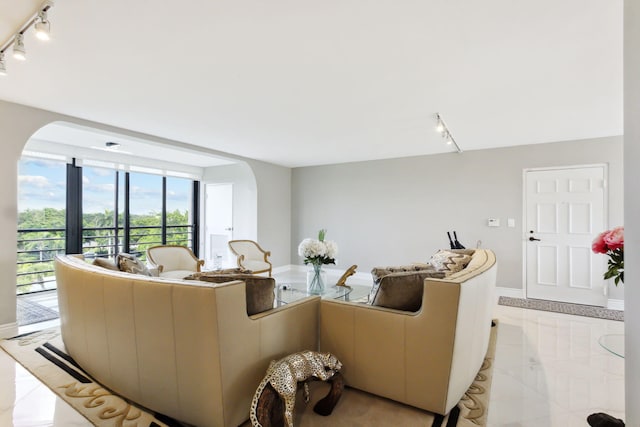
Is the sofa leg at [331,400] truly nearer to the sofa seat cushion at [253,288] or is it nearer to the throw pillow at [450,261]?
the sofa seat cushion at [253,288]

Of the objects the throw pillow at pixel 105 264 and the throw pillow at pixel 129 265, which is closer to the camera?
A: the throw pillow at pixel 105 264

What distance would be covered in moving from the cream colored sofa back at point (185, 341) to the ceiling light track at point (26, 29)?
4.67ft

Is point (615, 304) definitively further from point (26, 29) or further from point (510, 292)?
point (26, 29)

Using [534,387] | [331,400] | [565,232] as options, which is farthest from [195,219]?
[565,232]

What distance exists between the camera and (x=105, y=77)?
2.54 m

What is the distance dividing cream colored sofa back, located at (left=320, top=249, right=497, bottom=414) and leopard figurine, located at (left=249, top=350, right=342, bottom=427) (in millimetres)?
237

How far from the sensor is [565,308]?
13.9 ft

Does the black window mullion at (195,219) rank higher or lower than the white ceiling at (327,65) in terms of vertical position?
lower

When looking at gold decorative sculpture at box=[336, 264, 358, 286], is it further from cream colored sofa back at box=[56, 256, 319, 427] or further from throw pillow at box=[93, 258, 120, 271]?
throw pillow at box=[93, 258, 120, 271]

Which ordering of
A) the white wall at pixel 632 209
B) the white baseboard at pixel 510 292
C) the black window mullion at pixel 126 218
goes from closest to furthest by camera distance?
the white wall at pixel 632 209 → the white baseboard at pixel 510 292 → the black window mullion at pixel 126 218

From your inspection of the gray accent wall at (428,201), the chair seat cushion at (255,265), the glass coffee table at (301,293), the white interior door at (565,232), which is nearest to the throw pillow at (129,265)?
the glass coffee table at (301,293)

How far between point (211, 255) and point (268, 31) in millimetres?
6176

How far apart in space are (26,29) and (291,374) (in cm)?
259

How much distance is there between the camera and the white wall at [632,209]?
105 cm
